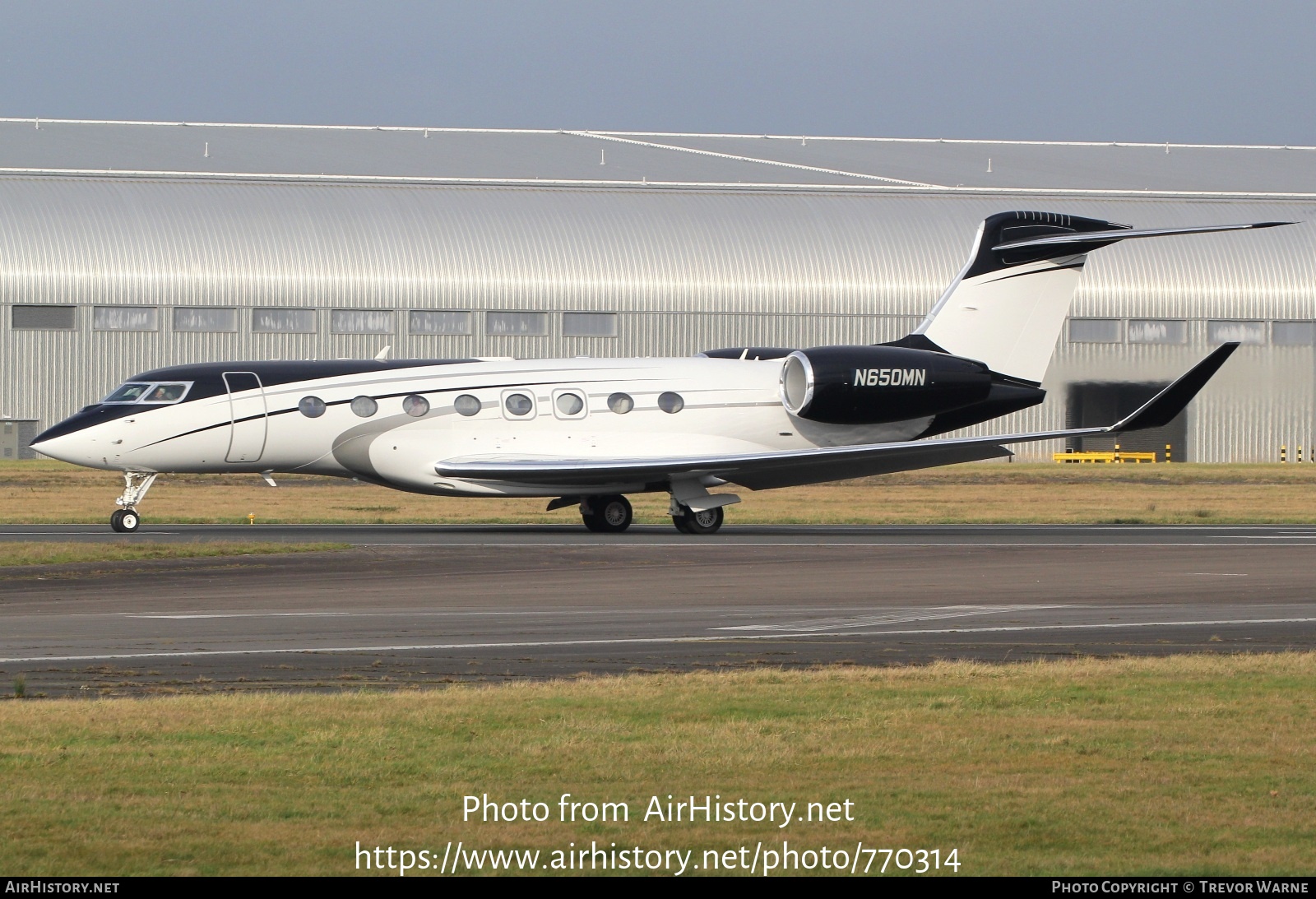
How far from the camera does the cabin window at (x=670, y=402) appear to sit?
1286 inches

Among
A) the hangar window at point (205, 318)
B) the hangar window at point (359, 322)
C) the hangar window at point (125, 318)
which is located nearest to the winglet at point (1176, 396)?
the hangar window at point (359, 322)

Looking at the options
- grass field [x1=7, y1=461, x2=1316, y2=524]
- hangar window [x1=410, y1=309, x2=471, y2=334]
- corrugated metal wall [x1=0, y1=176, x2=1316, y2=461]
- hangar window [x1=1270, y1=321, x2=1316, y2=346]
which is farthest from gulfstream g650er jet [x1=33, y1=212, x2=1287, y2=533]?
hangar window [x1=1270, y1=321, x2=1316, y2=346]

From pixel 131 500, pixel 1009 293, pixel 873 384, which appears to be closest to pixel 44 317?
pixel 131 500

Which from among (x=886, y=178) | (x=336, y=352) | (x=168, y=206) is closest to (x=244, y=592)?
(x=336, y=352)

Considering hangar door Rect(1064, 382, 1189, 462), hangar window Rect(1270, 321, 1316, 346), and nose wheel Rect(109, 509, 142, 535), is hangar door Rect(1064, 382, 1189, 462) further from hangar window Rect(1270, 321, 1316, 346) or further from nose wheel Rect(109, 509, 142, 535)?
nose wheel Rect(109, 509, 142, 535)

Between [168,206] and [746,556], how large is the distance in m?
37.5

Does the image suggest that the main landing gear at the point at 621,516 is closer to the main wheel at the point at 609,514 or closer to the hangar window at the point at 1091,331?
the main wheel at the point at 609,514

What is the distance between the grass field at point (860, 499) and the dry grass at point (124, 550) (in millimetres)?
11417

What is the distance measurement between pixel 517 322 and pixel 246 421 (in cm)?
2609

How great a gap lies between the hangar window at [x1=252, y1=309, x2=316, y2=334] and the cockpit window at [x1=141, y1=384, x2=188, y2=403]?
80.7ft

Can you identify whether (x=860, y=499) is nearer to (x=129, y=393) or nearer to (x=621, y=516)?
(x=621, y=516)

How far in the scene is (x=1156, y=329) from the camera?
59219 mm

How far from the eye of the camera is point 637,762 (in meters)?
9.34

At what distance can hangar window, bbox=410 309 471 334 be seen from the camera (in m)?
55.8
